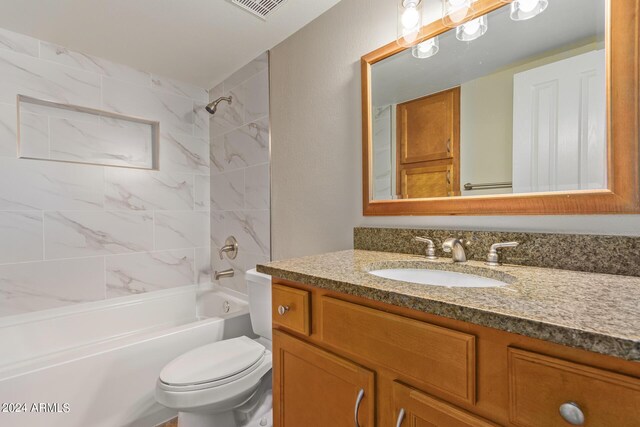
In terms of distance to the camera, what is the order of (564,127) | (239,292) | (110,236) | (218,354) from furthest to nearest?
(239,292) → (110,236) → (218,354) → (564,127)

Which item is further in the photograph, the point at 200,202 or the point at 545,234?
the point at 200,202

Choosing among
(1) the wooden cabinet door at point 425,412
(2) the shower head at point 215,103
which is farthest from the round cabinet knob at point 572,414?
(2) the shower head at point 215,103

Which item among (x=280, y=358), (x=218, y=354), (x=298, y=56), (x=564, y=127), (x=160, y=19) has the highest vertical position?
(x=160, y=19)

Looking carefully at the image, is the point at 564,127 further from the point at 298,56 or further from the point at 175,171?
the point at 175,171

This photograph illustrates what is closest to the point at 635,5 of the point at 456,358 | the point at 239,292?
the point at 456,358

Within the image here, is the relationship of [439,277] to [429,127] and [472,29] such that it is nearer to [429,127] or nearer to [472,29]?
[429,127]

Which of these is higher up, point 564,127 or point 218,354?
point 564,127

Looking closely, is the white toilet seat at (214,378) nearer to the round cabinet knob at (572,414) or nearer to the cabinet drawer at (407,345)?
the cabinet drawer at (407,345)

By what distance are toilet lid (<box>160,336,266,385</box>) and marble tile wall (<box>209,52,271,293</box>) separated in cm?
62

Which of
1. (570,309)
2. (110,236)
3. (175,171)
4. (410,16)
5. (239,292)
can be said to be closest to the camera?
(570,309)

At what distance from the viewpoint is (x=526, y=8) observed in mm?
994

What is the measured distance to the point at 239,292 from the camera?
7.50 feet

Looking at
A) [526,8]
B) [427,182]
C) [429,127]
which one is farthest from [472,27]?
[427,182]

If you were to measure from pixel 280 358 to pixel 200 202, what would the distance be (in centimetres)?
194
